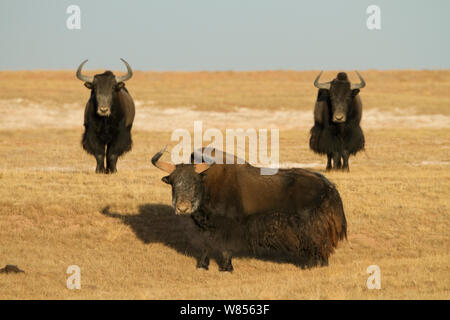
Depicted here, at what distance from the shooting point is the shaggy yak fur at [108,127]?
16.0m

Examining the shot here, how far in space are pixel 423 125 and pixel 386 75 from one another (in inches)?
1298

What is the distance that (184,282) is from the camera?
987 centimetres

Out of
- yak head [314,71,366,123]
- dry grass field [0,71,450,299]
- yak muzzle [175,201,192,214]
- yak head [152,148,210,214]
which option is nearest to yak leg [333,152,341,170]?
dry grass field [0,71,450,299]

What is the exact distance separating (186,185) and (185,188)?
1.6 inches

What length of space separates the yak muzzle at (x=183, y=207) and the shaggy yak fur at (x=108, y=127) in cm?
688

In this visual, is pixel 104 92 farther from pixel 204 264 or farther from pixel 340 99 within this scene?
pixel 204 264

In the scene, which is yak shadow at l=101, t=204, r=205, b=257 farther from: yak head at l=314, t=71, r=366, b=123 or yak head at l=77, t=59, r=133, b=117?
yak head at l=314, t=71, r=366, b=123

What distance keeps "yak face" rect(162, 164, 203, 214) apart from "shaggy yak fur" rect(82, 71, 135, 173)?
666cm

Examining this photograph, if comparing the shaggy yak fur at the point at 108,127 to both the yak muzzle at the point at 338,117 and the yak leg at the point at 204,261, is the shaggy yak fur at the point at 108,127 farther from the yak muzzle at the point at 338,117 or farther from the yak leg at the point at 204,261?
the yak leg at the point at 204,261

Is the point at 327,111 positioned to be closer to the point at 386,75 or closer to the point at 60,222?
the point at 60,222

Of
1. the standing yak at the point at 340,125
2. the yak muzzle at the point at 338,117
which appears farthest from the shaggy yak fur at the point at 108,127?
the yak muzzle at the point at 338,117

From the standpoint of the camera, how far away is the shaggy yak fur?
16.0 m
